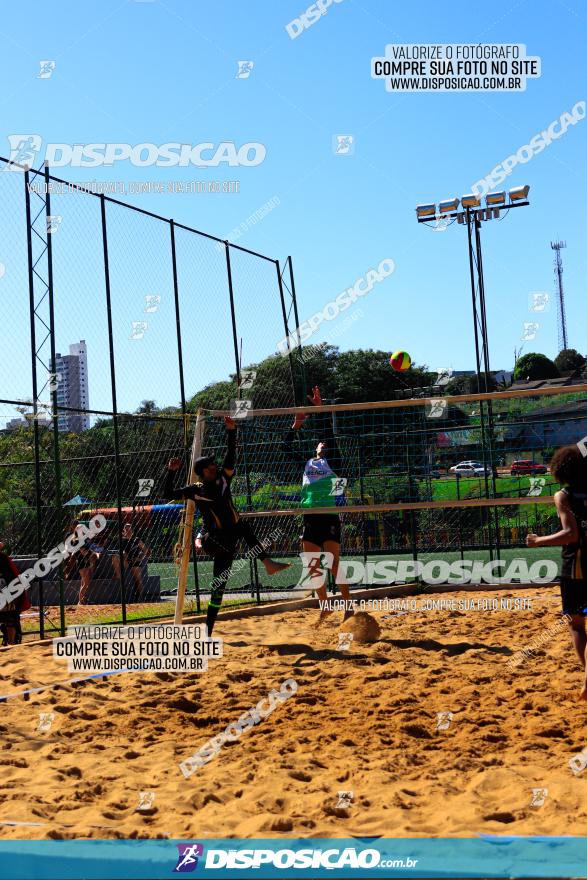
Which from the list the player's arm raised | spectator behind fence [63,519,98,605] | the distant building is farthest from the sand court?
spectator behind fence [63,519,98,605]

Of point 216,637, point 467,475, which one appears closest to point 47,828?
point 216,637

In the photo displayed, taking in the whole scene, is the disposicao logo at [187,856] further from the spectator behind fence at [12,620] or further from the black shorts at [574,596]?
the spectator behind fence at [12,620]

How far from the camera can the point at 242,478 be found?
12023 millimetres

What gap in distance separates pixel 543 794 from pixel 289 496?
8540 millimetres

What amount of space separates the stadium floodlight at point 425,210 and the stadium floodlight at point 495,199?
33.9 inches

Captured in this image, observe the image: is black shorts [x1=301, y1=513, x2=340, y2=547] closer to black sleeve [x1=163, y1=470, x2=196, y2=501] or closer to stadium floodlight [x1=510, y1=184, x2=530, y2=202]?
black sleeve [x1=163, y1=470, x2=196, y2=501]

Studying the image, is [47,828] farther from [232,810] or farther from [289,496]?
A: [289,496]

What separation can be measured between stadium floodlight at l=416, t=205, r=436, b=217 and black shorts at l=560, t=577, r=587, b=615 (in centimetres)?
1014

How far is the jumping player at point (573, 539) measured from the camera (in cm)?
512

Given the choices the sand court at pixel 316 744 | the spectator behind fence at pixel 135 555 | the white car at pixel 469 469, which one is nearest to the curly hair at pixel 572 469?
the sand court at pixel 316 744

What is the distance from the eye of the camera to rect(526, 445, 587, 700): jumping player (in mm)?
5121

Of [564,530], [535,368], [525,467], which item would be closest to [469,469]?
[525,467]

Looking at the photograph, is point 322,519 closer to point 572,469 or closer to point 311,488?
point 311,488

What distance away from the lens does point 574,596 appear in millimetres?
5125
